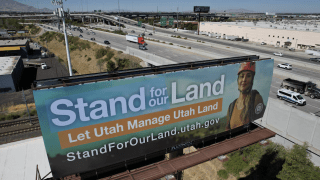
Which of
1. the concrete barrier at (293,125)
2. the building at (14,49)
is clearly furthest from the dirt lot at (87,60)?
the concrete barrier at (293,125)

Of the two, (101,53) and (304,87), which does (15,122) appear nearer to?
(101,53)

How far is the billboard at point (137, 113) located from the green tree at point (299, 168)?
303 inches

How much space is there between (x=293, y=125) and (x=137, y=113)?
16845 millimetres

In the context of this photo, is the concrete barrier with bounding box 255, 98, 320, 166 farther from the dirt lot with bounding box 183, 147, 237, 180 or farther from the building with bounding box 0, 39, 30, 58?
the building with bounding box 0, 39, 30, 58

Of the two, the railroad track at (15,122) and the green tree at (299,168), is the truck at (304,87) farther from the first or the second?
the railroad track at (15,122)

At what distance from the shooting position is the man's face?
1020cm

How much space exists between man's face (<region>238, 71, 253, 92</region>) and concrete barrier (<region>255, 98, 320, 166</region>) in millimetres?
10065

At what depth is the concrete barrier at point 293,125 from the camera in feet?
52.9

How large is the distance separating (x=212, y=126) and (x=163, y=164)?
3394 mm

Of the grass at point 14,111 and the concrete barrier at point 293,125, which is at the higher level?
the concrete barrier at point 293,125

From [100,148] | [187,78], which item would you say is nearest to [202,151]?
[187,78]

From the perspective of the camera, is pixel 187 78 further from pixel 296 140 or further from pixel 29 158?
pixel 296 140

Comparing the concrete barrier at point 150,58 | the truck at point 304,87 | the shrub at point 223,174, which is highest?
the concrete barrier at point 150,58

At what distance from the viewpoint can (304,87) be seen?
1125 inches
